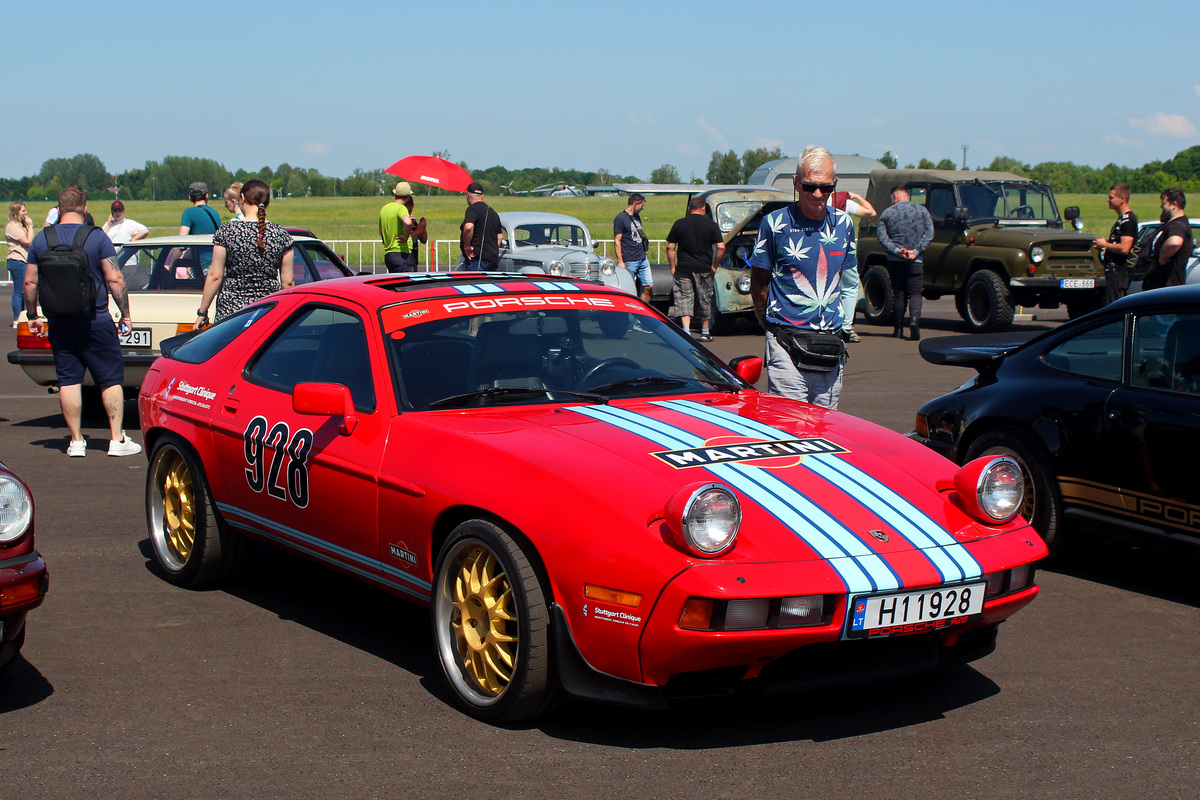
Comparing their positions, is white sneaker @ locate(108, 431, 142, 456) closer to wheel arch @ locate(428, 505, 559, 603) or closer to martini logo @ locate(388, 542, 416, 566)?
martini logo @ locate(388, 542, 416, 566)

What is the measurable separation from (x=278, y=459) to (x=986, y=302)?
13.5 metres

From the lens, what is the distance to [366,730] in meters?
3.66

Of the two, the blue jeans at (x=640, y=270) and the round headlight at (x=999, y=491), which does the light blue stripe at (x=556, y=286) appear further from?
the blue jeans at (x=640, y=270)

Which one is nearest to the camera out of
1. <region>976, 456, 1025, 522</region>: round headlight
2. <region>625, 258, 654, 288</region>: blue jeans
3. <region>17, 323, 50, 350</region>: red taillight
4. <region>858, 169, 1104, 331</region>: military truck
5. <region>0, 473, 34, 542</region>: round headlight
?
<region>0, 473, 34, 542</region>: round headlight

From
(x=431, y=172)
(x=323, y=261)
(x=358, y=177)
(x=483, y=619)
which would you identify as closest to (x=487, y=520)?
(x=483, y=619)

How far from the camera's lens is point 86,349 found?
795 centimetres

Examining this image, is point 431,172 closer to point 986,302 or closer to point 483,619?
point 986,302

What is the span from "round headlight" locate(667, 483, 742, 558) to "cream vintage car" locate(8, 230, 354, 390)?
657cm

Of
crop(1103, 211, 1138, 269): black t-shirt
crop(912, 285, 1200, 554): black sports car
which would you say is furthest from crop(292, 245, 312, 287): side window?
crop(1103, 211, 1138, 269): black t-shirt

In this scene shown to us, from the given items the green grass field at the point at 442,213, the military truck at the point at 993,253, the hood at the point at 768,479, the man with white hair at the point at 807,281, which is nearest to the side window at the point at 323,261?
the man with white hair at the point at 807,281

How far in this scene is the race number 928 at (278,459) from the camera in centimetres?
452

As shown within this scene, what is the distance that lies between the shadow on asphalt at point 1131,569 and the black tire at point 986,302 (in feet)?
34.4

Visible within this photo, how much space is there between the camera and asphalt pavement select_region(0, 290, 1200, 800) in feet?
10.8

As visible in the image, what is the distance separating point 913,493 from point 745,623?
0.87m
